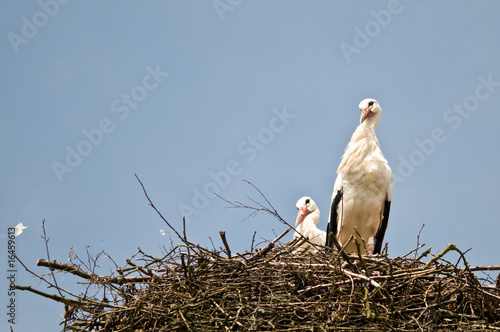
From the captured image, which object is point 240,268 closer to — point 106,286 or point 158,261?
point 158,261

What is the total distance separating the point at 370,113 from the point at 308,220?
1.17 m

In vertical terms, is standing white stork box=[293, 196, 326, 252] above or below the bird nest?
above

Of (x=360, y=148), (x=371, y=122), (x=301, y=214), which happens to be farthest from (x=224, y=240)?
(x=301, y=214)

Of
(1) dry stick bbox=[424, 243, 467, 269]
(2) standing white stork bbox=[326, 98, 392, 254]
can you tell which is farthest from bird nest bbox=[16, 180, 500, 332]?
(2) standing white stork bbox=[326, 98, 392, 254]

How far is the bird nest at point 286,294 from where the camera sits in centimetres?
338

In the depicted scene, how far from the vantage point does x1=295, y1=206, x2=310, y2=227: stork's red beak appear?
621cm

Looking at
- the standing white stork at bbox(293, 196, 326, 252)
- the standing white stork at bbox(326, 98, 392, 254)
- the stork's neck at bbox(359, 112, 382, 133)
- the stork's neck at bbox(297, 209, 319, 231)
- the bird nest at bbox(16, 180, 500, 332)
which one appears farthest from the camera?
the stork's neck at bbox(297, 209, 319, 231)

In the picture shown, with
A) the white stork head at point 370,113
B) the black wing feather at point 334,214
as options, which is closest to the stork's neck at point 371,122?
the white stork head at point 370,113

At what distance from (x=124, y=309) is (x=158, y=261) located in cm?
39

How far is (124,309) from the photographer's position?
3.55 meters

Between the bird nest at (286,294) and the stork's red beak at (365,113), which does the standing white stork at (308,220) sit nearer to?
the stork's red beak at (365,113)

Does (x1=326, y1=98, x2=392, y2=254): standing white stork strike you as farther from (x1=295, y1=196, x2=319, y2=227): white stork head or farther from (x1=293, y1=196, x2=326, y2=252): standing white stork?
(x1=295, y1=196, x2=319, y2=227): white stork head

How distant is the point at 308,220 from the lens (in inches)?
246

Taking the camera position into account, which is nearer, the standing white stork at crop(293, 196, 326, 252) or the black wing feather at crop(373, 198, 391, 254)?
the black wing feather at crop(373, 198, 391, 254)
